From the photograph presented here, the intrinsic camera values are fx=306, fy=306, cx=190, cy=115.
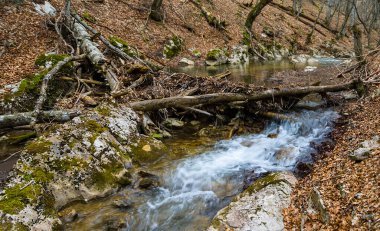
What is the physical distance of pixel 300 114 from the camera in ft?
32.5

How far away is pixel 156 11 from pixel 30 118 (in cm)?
1474

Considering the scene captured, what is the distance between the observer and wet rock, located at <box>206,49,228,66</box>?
731 inches

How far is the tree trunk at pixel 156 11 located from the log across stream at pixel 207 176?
545 inches

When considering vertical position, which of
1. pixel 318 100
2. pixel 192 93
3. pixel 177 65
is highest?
pixel 318 100

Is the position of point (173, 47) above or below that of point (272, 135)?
below

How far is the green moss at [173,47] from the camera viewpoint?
705 inches

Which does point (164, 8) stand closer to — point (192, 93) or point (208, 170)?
point (192, 93)

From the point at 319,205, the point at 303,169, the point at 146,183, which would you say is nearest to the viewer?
the point at 319,205

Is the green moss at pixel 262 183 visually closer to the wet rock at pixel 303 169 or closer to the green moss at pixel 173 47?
the wet rock at pixel 303 169

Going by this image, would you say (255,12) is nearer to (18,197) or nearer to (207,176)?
(207,176)

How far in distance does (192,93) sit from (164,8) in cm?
1452

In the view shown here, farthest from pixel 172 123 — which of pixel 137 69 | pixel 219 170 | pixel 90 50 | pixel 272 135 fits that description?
pixel 90 50

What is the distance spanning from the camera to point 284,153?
24.4 feet

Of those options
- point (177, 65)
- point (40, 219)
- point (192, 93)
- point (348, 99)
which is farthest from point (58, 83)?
point (348, 99)
